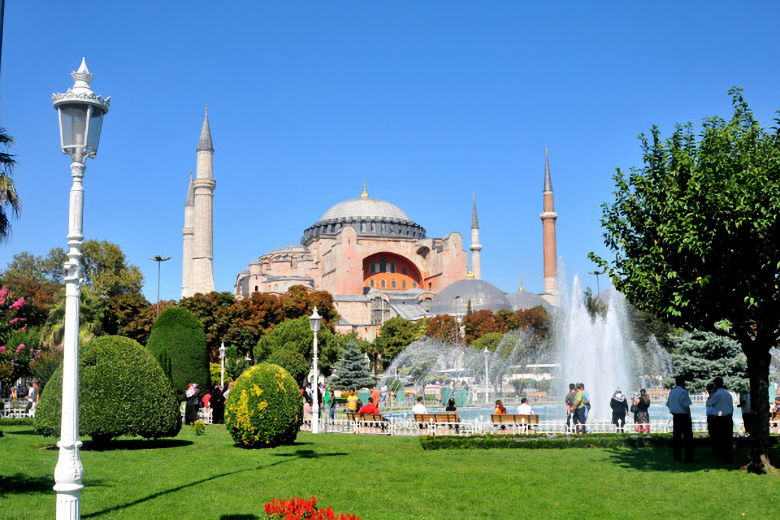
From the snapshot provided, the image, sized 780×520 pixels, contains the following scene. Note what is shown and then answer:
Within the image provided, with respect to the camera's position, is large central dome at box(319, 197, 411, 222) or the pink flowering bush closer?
the pink flowering bush

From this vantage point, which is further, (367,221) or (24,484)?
(367,221)

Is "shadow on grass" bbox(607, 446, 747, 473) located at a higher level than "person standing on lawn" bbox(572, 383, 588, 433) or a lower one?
lower

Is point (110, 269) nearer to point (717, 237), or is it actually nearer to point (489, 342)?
point (489, 342)

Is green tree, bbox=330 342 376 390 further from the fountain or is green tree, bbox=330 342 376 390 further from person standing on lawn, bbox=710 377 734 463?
Answer: person standing on lawn, bbox=710 377 734 463

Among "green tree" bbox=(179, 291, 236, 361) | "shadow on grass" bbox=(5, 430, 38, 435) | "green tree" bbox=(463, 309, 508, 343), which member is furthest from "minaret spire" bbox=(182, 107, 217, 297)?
"shadow on grass" bbox=(5, 430, 38, 435)

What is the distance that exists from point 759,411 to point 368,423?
8528 millimetres

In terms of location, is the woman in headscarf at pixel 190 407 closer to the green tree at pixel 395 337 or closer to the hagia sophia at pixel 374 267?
the green tree at pixel 395 337

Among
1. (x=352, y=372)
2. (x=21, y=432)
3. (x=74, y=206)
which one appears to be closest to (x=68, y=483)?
(x=74, y=206)

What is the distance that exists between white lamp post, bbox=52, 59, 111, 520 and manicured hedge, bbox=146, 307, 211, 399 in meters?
19.0

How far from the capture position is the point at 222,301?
42.8 m

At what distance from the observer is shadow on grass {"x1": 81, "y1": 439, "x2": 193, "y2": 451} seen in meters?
12.0

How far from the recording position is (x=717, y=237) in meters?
8.55

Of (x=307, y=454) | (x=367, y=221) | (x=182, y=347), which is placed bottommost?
(x=307, y=454)

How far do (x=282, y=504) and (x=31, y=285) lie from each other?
44167mm
